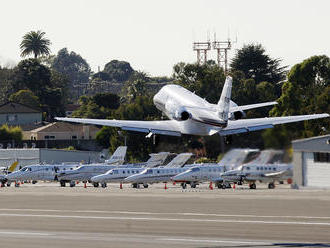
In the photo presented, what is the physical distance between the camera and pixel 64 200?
90.1m

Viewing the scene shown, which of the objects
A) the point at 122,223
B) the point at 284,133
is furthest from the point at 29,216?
the point at 284,133

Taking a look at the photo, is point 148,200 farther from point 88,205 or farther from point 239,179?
point 239,179

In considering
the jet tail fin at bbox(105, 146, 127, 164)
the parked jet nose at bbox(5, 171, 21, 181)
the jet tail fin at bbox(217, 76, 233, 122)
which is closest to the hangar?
the jet tail fin at bbox(217, 76, 233, 122)

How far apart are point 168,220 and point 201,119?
7389 mm

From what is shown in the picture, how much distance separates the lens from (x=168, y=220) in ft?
201

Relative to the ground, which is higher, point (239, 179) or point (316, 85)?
point (316, 85)

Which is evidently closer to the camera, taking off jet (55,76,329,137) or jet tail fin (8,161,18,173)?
taking off jet (55,76,329,137)

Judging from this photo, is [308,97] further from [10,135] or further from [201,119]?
[10,135]

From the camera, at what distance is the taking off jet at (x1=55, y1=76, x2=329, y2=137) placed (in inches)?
2095

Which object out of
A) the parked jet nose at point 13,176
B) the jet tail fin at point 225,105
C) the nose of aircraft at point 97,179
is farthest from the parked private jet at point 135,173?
the jet tail fin at point 225,105

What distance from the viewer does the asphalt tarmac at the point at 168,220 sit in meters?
47.1

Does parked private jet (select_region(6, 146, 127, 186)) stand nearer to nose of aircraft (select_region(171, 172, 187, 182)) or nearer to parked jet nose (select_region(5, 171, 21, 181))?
parked jet nose (select_region(5, 171, 21, 181))

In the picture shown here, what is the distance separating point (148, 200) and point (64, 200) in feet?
29.1

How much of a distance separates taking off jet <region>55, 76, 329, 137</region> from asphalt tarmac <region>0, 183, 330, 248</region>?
5926mm
